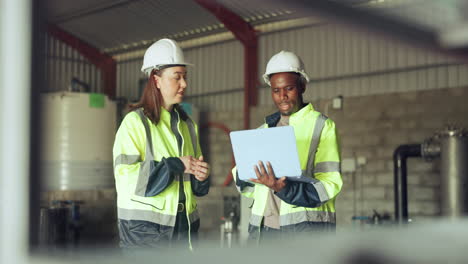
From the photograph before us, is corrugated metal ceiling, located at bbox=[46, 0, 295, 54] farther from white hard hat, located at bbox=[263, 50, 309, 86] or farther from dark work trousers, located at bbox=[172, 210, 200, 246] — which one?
dark work trousers, located at bbox=[172, 210, 200, 246]

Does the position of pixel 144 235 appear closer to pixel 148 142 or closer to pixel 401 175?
pixel 148 142

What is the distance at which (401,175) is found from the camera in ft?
34.8

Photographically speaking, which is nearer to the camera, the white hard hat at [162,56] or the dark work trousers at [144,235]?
the dark work trousers at [144,235]

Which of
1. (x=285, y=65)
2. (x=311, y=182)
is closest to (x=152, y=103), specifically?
(x=285, y=65)

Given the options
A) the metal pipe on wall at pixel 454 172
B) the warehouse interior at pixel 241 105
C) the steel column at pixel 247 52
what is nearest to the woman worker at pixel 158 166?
the warehouse interior at pixel 241 105

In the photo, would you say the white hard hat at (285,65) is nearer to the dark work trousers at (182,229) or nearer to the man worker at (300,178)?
the man worker at (300,178)

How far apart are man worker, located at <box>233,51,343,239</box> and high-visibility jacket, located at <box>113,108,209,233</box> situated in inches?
14.0

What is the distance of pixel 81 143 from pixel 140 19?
359cm

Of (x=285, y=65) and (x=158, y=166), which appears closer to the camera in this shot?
(x=158, y=166)

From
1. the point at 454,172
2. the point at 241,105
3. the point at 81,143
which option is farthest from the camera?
the point at 241,105

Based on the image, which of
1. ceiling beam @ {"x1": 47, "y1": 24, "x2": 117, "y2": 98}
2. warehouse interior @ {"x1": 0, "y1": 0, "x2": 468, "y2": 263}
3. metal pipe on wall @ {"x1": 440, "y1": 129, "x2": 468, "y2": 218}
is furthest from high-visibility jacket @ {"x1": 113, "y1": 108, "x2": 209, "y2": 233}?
ceiling beam @ {"x1": 47, "y1": 24, "x2": 117, "y2": 98}

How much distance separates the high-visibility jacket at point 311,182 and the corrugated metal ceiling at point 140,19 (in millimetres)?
10422

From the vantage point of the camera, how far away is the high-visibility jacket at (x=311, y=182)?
2803 mm

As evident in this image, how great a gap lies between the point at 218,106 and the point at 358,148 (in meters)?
4.08
